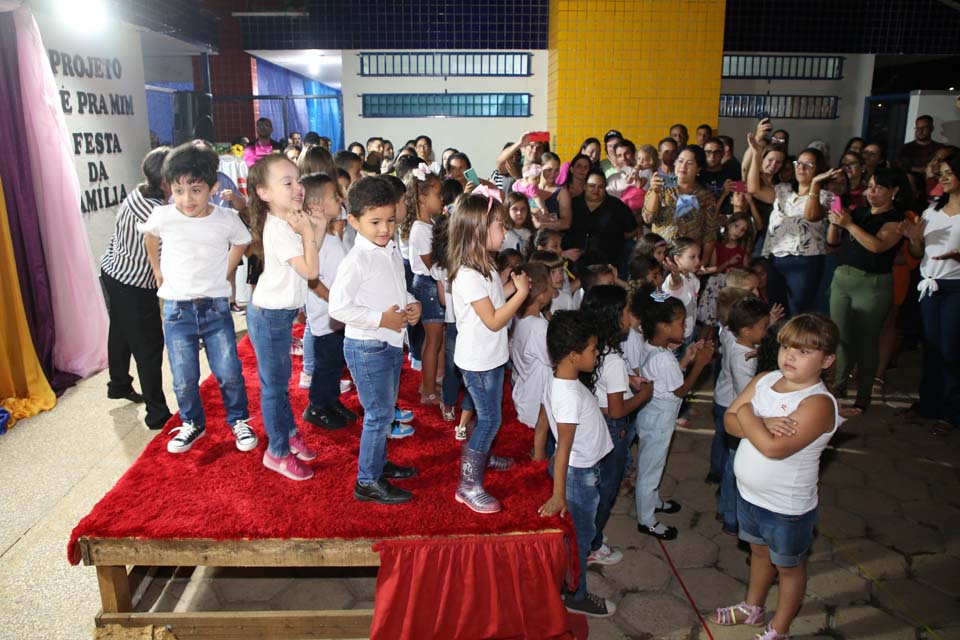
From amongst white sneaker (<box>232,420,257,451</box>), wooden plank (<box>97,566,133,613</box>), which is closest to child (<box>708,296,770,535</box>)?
white sneaker (<box>232,420,257,451</box>)

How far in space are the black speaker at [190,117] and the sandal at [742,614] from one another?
7.88m

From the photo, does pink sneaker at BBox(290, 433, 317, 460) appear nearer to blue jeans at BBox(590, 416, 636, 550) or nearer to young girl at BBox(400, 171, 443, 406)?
young girl at BBox(400, 171, 443, 406)

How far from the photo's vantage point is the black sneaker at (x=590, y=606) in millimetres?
2910

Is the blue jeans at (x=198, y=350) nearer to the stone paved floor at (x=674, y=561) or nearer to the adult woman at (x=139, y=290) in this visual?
the stone paved floor at (x=674, y=561)

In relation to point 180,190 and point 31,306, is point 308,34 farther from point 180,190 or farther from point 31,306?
point 180,190

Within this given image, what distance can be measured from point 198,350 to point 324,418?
731mm

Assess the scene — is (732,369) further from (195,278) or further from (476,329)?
(195,278)

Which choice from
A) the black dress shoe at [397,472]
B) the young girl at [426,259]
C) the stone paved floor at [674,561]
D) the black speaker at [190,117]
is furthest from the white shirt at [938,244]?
the black speaker at [190,117]

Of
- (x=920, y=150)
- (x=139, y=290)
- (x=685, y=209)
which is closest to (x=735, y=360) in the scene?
(x=685, y=209)

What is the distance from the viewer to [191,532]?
2686 millimetres

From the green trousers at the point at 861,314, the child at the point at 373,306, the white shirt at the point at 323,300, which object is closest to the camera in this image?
the child at the point at 373,306

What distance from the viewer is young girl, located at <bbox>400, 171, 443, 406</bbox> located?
3.90 m

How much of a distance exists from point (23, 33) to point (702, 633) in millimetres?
5140

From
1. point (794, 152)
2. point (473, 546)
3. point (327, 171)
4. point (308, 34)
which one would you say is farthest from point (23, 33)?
point (794, 152)
